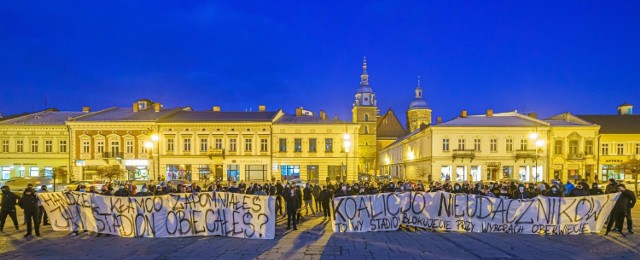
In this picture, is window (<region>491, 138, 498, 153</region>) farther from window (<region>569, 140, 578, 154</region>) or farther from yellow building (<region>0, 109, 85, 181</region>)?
yellow building (<region>0, 109, 85, 181</region>)

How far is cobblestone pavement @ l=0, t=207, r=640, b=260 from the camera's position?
12.0 meters

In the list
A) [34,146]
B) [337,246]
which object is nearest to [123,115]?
[34,146]

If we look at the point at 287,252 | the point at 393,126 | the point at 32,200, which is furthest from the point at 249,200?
the point at 393,126

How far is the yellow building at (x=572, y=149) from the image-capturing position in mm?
55781

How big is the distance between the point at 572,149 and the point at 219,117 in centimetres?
4244

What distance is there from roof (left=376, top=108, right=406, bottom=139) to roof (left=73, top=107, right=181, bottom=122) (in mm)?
69527

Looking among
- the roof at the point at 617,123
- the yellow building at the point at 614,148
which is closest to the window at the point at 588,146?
the yellow building at the point at 614,148

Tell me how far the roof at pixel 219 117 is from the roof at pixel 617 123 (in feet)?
134

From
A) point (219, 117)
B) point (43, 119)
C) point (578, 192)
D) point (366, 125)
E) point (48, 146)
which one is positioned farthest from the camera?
point (366, 125)

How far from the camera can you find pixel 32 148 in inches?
2243

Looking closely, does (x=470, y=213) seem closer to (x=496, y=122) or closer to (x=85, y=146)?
(x=496, y=122)

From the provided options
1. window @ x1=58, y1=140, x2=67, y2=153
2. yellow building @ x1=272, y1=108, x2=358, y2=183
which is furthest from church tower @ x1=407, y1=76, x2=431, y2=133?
window @ x1=58, y1=140, x2=67, y2=153

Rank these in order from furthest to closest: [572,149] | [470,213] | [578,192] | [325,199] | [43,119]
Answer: [43,119], [572,149], [325,199], [578,192], [470,213]

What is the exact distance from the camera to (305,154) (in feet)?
182
